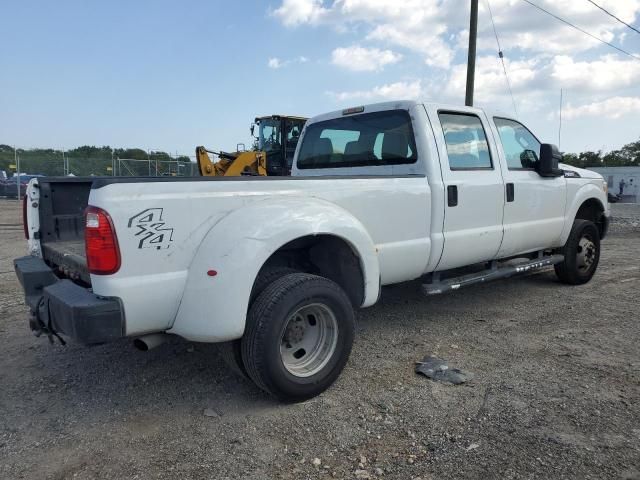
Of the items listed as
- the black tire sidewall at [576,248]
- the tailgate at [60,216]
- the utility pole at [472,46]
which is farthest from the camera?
the utility pole at [472,46]

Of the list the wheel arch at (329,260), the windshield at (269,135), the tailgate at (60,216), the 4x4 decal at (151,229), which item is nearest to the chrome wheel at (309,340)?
the wheel arch at (329,260)

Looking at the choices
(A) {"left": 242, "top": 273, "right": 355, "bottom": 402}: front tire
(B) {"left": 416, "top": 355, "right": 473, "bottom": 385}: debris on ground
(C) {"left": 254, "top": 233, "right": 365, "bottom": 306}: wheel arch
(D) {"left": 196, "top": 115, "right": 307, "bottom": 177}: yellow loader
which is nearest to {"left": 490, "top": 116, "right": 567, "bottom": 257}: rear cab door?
(B) {"left": 416, "top": 355, "right": 473, "bottom": 385}: debris on ground

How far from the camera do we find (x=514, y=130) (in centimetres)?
526

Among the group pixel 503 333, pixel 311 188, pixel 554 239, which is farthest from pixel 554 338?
pixel 311 188

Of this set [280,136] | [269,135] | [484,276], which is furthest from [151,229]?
[269,135]

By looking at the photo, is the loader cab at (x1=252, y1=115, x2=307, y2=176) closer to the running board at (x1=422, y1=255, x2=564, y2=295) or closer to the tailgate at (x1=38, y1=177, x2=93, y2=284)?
the running board at (x1=422, y1=255, x2=564, y2=295)

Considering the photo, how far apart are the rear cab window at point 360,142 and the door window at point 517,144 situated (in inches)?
48.3

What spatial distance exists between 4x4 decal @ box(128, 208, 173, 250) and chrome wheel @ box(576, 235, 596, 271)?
5165 mm

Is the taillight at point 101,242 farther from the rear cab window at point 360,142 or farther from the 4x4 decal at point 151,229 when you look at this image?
the rear cab window at point 360,142

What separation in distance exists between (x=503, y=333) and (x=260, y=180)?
2778mm

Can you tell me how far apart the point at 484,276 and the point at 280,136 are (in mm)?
11712

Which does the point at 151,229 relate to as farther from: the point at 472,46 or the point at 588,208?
the point at 472,46

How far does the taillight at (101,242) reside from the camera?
252 centimetres

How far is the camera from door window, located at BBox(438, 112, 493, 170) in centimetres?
445
